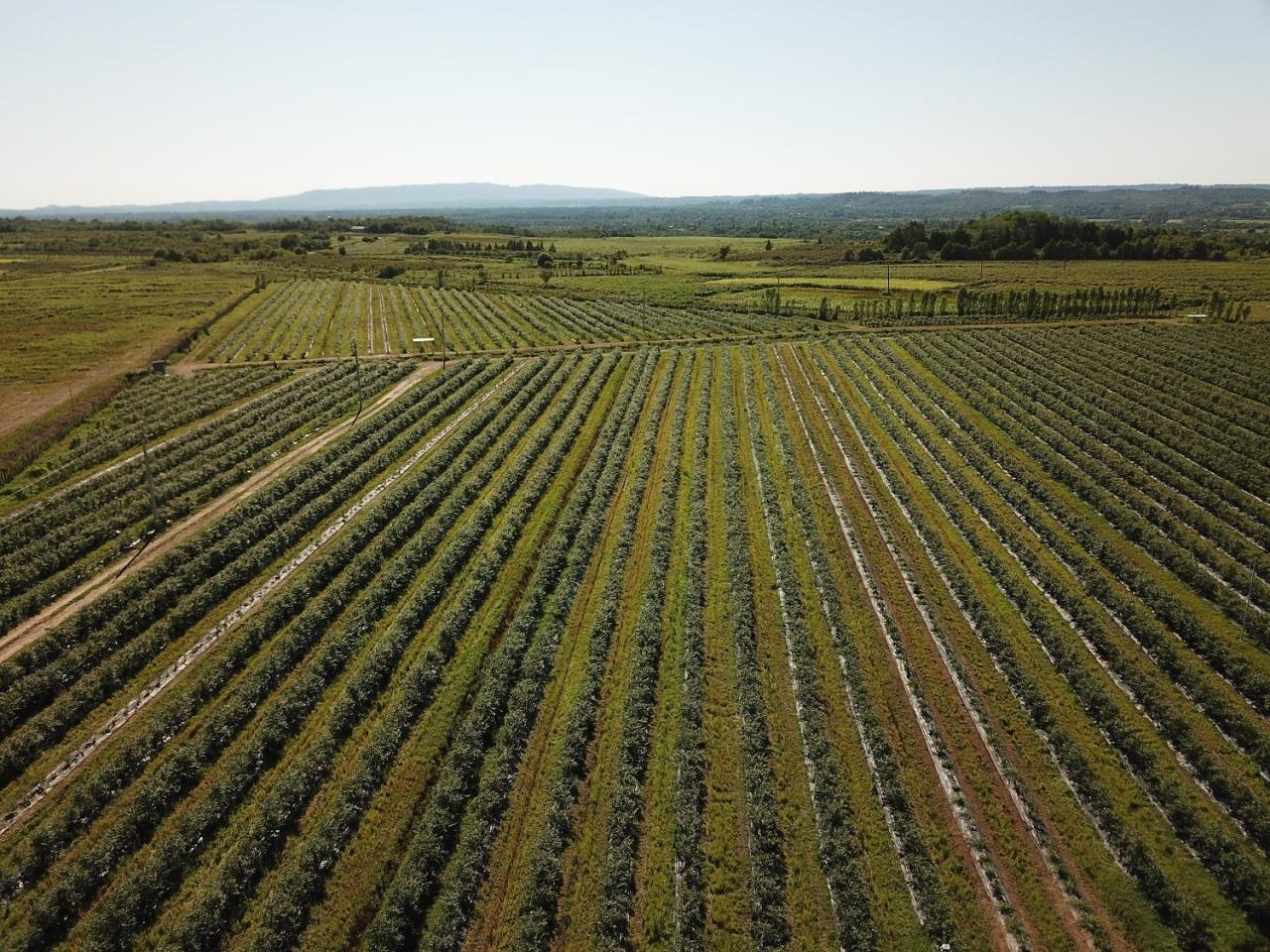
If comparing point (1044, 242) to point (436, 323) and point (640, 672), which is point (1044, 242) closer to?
point (436, 323)

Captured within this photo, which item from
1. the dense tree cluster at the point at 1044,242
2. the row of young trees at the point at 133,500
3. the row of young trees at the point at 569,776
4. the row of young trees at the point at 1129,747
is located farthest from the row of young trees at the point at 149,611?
the dense tree cluster at the point at 1044,242

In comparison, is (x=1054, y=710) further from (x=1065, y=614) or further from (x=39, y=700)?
(x=39, y=700)

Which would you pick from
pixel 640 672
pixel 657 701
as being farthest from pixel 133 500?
pixel 657 701

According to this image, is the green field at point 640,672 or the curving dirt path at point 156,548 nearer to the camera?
the green field at point 640,672

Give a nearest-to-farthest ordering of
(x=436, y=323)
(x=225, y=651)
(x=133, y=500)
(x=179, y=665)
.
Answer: (x=179, y=665) → (x=225, y=651) → (x=133, y=500) → (x=436, y=323)

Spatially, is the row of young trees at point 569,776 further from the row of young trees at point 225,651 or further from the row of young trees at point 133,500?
the row of young trees at point 133,500

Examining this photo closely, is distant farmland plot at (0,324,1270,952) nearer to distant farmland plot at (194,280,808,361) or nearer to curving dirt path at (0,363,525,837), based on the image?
curving dirt path at (0,363,525,837)
